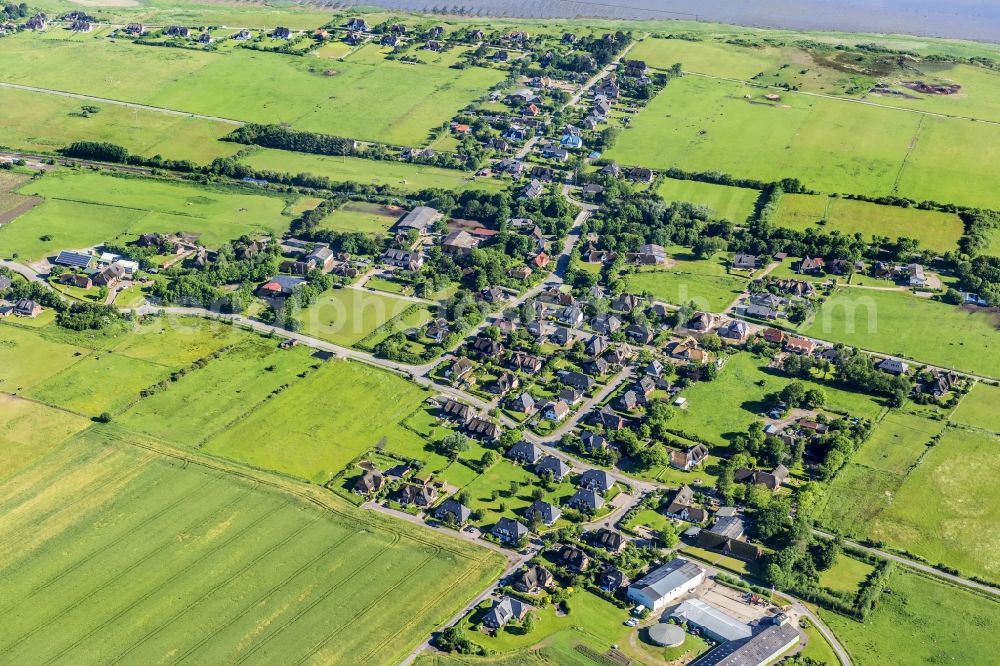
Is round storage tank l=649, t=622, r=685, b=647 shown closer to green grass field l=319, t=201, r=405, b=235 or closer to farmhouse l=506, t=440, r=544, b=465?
farmhouse l=506, t=440, r=544, b=465

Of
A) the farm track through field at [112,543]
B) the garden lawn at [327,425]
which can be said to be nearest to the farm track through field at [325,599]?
the garden lawn at [327,425]

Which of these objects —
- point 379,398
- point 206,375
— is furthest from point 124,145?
point 379,398

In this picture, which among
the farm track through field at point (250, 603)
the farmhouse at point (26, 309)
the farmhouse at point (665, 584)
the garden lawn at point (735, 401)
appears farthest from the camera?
the farmhouse at point (26, 309)

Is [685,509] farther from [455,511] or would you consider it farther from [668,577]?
[455,511]

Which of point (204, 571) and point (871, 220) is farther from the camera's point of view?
point (871, 220)

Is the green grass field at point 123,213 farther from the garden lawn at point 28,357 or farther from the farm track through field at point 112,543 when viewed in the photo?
the farm track through field at point 112,543

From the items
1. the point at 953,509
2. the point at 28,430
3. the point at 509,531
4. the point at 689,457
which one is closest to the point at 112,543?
the point at 28,430

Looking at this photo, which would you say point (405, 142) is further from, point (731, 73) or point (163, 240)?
point (731, 73)
